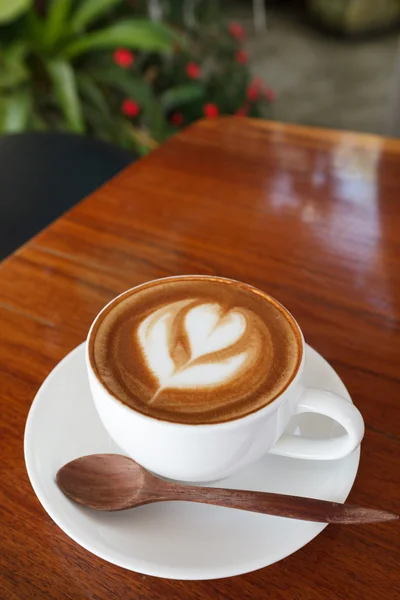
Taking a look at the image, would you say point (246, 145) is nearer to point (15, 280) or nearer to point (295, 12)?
point (15, 280)

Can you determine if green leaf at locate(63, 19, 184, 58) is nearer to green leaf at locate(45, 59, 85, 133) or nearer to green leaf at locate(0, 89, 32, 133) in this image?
green leaf at locate(45, 59, 85, 133)

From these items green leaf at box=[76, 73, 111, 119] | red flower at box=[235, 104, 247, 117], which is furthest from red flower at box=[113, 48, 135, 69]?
red flower at box=[235, 104, 247, 117]

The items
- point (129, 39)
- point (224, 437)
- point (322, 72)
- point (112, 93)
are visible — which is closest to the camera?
point (224, 437)

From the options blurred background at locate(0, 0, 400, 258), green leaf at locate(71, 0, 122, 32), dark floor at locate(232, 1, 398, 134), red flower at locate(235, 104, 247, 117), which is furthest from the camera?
dark floor at locate(232, 1, 398, 134)

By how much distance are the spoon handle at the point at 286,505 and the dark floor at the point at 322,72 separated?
8.42 feet

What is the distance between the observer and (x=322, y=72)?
Result: 10.8 feet

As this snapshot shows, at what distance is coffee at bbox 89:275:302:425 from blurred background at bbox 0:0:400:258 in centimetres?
53

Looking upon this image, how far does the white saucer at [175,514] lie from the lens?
0.42m

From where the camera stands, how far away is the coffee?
44 cm

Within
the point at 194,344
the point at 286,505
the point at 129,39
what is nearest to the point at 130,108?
the point at 129,39

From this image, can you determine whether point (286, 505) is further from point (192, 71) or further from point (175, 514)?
point (192, 71)

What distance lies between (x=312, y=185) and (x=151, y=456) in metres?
0.57

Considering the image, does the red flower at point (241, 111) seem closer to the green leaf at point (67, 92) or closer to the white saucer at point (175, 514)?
the green leaf at point (67, 92)

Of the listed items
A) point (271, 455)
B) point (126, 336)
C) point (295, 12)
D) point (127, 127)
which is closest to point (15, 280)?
point (126, 336)
